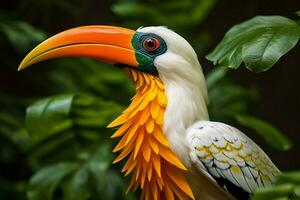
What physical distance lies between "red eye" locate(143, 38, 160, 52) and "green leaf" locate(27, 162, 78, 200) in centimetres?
67

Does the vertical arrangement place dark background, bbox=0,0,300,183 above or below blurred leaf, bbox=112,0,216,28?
below

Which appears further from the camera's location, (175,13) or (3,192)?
(175,13)

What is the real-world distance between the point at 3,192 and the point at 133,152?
1069mm

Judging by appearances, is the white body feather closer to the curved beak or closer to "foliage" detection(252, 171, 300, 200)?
the curved beak

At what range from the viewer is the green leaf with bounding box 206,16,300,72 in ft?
4.03

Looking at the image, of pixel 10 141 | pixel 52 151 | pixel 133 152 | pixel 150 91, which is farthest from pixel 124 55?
pixel 10 141

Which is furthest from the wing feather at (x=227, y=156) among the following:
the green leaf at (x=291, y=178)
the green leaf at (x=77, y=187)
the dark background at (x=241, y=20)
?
the dark background at (x=241, y=20)

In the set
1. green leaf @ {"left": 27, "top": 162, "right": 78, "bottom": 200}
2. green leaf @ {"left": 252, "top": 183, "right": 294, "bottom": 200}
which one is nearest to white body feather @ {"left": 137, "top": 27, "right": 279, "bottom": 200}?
green leaf @ {"left": 252, "top": 183, "right": 294, "bottom": 200}

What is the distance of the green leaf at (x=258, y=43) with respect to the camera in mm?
1228

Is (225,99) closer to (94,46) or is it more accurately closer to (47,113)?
(47,113)

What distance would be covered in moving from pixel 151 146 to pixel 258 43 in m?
0.28

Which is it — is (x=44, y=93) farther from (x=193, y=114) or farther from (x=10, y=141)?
(x=193, y=114)

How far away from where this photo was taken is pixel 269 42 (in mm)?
1254

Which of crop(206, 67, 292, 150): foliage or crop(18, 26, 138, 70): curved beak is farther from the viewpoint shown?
crop(206, 67, 292, 150): foliage
